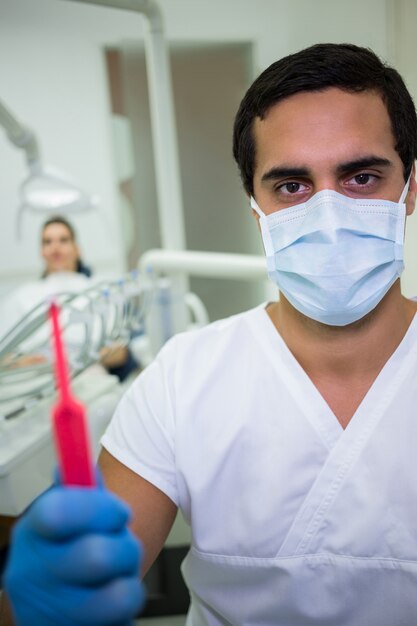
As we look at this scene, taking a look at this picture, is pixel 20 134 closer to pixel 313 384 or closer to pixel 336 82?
pixel 336 82

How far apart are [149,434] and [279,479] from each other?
23 centimetres

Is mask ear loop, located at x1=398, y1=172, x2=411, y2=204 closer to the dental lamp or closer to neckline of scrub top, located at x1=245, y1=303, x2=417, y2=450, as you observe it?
neckline of scrub top, located at x1=245, y1=303, x2=417, y2=450

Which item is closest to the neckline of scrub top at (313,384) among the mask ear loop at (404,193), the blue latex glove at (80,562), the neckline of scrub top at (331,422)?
the neckline of scrub top at (331,422)

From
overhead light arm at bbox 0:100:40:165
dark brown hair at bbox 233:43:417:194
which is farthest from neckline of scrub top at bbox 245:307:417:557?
overhead light arm at bbox 0:100:40:165

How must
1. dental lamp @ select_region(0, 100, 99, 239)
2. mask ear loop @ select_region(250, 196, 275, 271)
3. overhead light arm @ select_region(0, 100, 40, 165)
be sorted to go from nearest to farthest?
mask ear loop @ select_region(250, 196, 275, 271), overhead light arm @ select_region(0, 100, 40, 165), dental lamp @ select_region(0, 100, 99, 239)

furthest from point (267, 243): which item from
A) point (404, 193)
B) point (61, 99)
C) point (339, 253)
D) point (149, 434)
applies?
point (61, 99)

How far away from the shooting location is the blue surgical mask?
0.97 m

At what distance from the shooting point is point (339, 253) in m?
0.97

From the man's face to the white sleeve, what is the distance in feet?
1.28

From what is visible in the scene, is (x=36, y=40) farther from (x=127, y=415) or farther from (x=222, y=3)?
(x=127, y=415)

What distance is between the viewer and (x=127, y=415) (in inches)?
42.0

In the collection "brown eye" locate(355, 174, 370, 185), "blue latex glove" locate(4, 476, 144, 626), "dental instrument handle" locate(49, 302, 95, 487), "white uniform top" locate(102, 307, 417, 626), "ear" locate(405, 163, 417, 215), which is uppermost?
"brown eye" locate(355, 174, 370, 185)

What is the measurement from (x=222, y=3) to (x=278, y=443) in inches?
103

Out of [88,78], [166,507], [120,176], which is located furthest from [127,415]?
[88,78]
